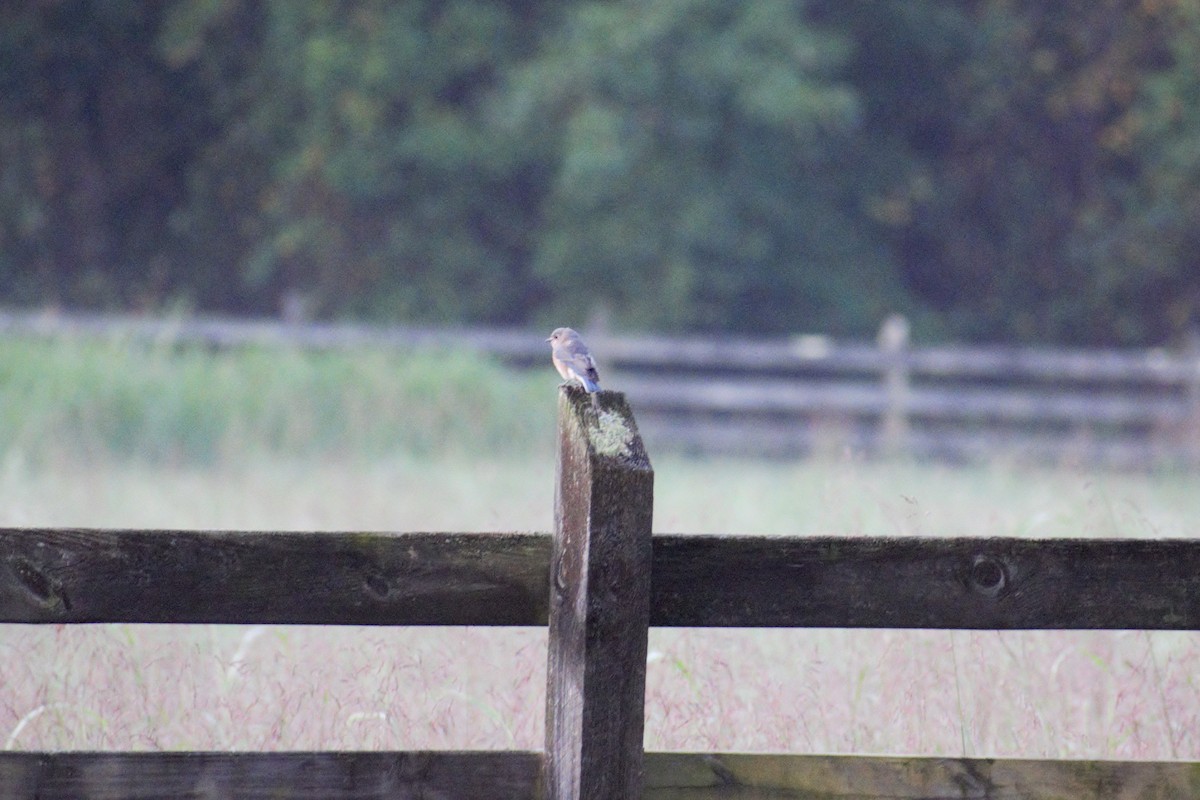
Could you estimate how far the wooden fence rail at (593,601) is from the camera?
1.99 metres

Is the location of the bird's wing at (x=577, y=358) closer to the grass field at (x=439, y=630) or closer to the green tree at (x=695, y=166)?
the grass field at (x=439, y=630)

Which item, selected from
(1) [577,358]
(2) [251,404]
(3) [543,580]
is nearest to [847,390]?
(2) [251,404]

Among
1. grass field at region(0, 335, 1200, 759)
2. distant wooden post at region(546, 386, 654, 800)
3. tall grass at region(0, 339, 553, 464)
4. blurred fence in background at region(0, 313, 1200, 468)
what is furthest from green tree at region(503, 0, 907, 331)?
distant wooden post at region(546, 386, 654, 800)

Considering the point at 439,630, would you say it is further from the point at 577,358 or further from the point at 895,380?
the point at 895,380

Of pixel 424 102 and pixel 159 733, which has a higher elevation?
pixel 424 102

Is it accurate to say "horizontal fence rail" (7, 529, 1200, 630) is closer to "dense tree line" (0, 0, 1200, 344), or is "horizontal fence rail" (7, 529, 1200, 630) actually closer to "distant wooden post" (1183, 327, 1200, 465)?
"distant wooden post" (1183, 327, 1200, 465)

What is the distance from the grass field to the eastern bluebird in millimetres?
471

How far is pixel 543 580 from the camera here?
82.4 inches

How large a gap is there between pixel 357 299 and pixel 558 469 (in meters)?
18.4

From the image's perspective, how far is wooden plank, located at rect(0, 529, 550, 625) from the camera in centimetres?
200

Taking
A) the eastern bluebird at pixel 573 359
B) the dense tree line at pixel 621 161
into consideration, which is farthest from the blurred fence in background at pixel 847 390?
the eastern bluebird at pixel 573 359

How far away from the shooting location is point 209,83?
20828 mm

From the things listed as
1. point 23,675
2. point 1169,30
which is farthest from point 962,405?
point 23,675

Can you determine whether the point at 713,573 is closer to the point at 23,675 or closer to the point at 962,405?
the point at 23,675
